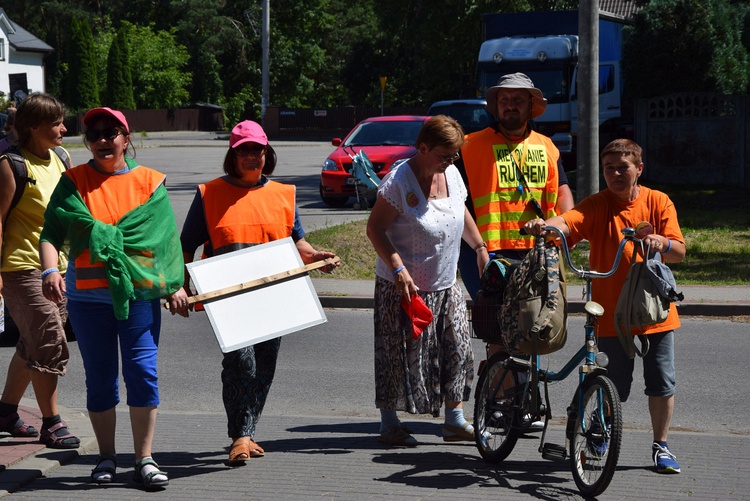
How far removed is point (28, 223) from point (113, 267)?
990 millimetres

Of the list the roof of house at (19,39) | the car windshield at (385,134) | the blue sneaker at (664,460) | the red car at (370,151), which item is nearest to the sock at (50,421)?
the blue sneaker at (664,460)

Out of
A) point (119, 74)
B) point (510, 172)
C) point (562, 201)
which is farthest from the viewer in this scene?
point (119, 74)

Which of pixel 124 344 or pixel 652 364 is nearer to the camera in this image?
pixel 124 344

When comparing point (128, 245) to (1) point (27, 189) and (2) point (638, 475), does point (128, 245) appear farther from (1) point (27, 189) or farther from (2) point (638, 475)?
(2) point (638, 475)

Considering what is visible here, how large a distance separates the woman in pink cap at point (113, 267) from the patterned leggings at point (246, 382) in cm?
48

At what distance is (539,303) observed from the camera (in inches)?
205

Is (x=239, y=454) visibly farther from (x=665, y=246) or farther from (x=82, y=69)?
(x=82, y=69)

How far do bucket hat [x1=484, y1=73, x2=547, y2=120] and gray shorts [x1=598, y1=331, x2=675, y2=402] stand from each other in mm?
1399

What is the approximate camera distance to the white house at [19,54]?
2864 inches

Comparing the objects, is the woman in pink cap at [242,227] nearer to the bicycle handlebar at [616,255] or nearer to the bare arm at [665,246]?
the bicycle handlebar at [616,255]

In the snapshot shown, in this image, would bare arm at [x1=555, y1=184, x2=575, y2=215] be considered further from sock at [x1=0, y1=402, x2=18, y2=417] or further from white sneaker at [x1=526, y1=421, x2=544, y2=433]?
sock at [x1=0, y1=402, x2=18, y2=417]

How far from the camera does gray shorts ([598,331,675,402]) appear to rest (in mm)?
5441

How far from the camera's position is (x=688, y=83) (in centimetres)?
2358

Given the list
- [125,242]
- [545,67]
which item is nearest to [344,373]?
[125,242]
